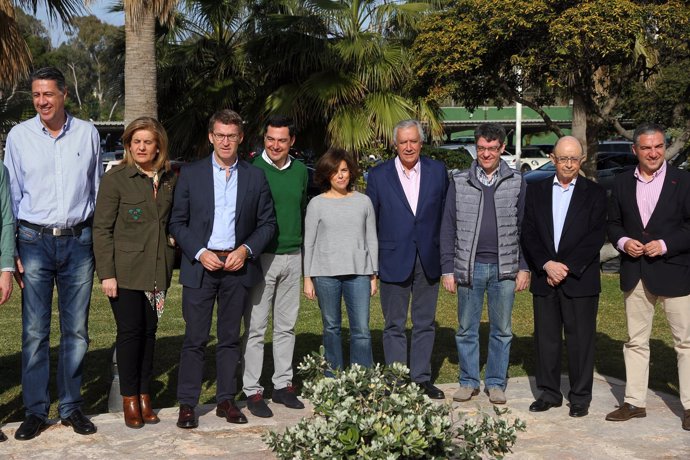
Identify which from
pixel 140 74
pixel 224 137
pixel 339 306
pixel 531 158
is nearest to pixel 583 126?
pixel 140 74

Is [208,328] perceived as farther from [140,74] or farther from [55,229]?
[140,74]

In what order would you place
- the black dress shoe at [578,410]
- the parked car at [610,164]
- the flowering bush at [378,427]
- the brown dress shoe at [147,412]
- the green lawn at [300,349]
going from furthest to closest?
the parked car at [610,164] < the green lawn at [300,349] < the black dress shoe at [578,410] < the brown dress shoe at [147,412] < the flowering bush at [378,427]

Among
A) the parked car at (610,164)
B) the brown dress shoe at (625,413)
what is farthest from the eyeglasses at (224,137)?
the parked car at (610,164)

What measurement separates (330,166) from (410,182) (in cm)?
64

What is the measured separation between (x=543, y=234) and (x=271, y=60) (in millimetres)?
11436

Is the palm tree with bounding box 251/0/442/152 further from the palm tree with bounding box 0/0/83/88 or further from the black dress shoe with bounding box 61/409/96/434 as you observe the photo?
the black dress shoe with bounding box 61/409/96/434

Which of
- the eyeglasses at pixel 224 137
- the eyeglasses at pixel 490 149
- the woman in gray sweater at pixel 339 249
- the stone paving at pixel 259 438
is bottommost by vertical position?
the stone paving at pixel 259 438

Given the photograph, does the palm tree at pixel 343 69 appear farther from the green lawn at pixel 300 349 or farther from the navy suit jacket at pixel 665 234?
the navy suit jacket at pixel 665 234

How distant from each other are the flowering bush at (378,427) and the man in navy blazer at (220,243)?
1.60m

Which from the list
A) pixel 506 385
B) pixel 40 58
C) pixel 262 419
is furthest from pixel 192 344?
pixel 40 58

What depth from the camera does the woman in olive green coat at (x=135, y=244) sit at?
17.8 feet

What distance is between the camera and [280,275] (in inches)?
239

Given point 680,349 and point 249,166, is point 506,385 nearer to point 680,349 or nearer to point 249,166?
point 680,349

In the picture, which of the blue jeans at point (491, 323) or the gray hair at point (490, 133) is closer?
the gray hair at point (490, 133)
